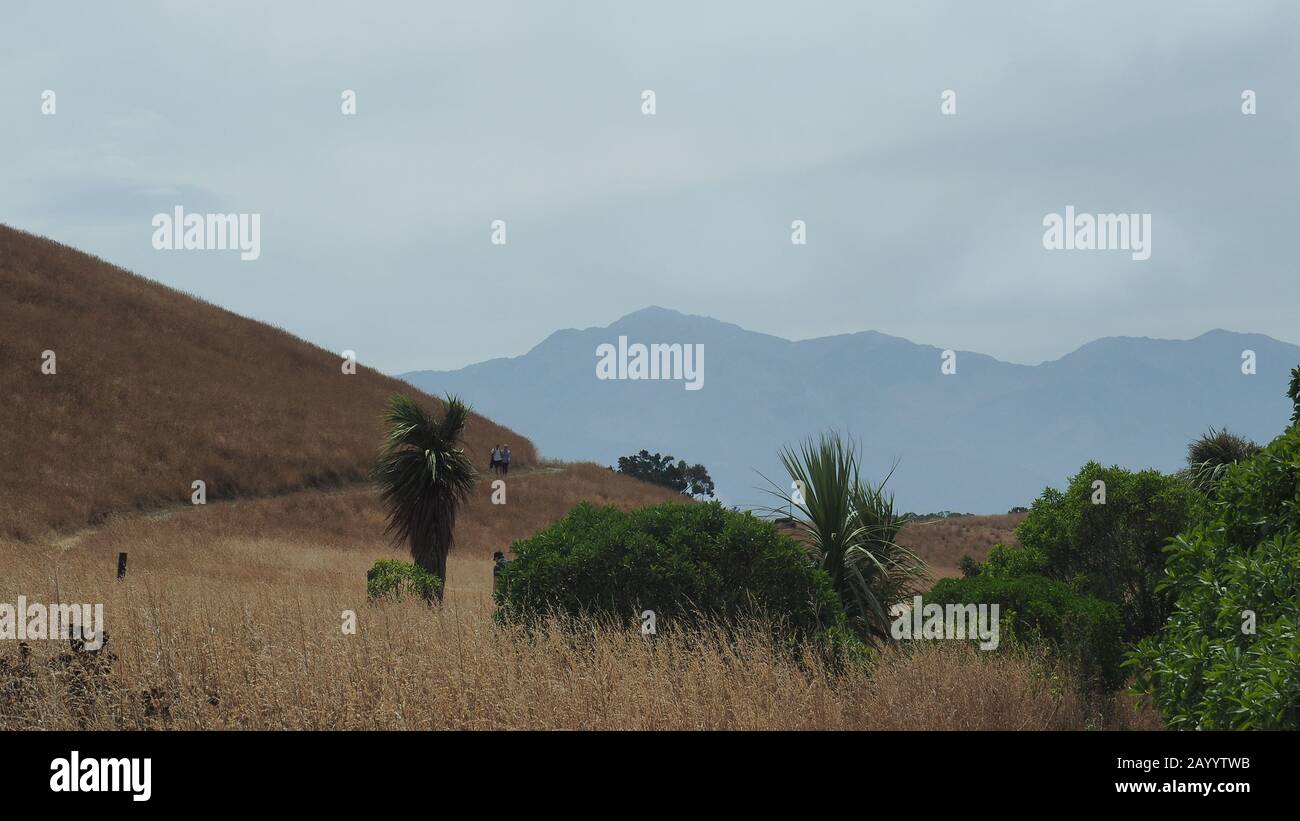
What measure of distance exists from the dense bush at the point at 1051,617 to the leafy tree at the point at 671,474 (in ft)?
233

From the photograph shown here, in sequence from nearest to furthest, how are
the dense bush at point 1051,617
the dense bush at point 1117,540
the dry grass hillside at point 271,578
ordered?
1. the dry grass hillside at point 271,578
2. the dense bush at point 1051,617
3. the dense bush at point 1117,540

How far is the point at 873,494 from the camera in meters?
14.4

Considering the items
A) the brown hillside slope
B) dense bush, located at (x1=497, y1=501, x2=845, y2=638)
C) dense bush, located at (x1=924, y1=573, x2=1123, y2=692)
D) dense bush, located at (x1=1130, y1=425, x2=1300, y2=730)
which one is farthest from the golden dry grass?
the brown hillside slope

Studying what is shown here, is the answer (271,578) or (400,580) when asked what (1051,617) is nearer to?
(400,580)

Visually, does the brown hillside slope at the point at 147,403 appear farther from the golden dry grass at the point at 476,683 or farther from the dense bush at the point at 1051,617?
the dense bush at the point at 1051,617

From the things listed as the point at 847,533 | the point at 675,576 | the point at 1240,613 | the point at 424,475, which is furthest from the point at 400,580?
the point at 1240,613

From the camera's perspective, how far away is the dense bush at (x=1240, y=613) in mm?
5574

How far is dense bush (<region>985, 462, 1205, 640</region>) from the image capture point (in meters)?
16.0

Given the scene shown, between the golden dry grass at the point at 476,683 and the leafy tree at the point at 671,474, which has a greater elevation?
the leafy tree at the point at 671,474

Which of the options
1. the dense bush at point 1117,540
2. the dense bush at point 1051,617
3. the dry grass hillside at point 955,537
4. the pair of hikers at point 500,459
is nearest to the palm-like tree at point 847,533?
the dense bush at point 1051,617

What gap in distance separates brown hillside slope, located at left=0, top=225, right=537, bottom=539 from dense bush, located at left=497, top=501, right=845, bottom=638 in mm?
27263

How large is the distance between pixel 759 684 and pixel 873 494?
6631 millimetres

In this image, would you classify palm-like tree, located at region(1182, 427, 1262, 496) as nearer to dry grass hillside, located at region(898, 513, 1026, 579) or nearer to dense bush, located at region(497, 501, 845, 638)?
dense bush, located at region(497, 501, 845, 638)
